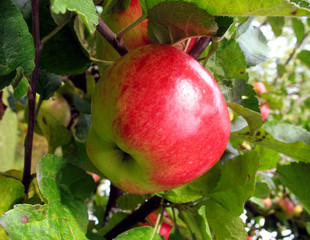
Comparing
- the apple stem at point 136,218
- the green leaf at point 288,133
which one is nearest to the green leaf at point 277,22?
the green leaf at point 288,133

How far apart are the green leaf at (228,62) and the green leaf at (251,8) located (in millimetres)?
125

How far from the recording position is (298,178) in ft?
2.08

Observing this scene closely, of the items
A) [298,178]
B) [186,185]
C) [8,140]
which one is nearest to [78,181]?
[186,185]

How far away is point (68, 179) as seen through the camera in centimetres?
62

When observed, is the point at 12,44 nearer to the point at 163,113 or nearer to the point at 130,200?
the point at 163,113

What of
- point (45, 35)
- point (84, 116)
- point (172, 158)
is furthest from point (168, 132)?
point (84, 116)

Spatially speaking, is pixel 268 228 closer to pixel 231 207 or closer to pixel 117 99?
pixel 231 207

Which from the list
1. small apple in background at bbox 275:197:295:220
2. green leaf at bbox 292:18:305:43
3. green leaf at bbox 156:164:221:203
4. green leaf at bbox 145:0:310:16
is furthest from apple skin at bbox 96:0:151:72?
small apple in background at bbox 275:197:295:220

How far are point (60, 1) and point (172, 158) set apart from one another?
222 mm

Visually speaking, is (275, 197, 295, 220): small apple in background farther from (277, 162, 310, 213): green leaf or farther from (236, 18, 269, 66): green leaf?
(236, 18, 269, 66): green leaf

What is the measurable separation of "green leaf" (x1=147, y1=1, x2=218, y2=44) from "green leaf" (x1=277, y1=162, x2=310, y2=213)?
0.36 m

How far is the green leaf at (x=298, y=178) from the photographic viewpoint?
24.2 inches

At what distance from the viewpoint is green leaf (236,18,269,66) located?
636mm

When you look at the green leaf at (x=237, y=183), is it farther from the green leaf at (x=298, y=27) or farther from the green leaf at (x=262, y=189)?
the green leaf at (x=298, y=27)
